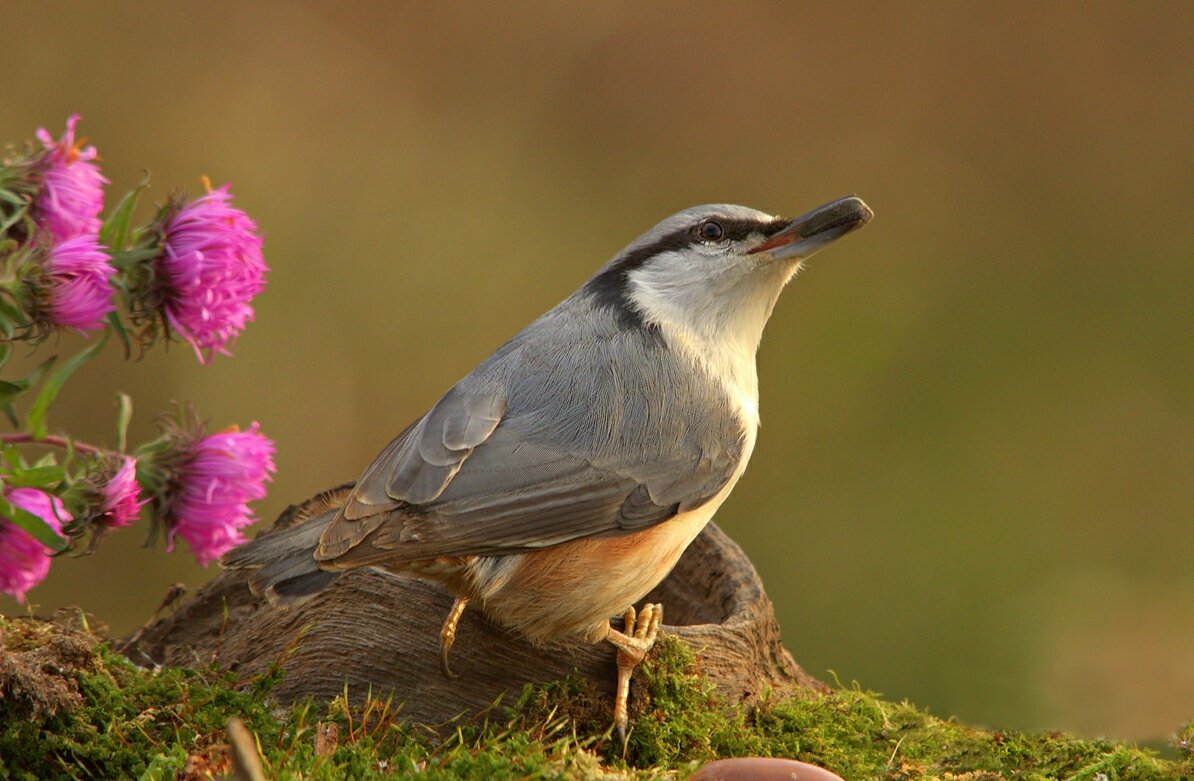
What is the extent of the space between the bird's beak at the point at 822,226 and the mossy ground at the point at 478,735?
A: 37.0 inches

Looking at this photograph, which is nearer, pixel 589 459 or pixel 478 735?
pixel 478 735

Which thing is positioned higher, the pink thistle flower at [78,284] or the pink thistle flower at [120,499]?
the pink thistle flower at [78,284]

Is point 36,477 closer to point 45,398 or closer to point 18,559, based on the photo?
point 45,398

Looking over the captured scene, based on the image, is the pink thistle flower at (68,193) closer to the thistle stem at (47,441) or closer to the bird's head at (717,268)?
the thistle stem at (47,441)

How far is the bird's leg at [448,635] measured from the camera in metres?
2.66

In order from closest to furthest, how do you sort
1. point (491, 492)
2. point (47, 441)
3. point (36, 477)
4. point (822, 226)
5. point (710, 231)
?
point (36, 477) → point (47, 441) → point (491, 492) → point (822, 226) → point (710, 231)

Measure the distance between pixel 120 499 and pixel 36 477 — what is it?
0.15 metres

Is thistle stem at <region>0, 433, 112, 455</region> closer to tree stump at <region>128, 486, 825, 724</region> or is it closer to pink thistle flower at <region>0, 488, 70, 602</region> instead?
pink thistle flower at <region>0, 488, 70, 602</region>

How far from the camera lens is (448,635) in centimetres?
267

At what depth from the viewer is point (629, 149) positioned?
5.86 metres

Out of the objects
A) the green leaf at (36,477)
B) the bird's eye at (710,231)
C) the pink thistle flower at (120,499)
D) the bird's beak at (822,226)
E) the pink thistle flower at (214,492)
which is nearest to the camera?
the green leaf at (36,477)

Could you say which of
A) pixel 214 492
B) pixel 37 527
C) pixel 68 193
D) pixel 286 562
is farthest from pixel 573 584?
pixel 68 193

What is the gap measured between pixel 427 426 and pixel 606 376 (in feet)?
1.27

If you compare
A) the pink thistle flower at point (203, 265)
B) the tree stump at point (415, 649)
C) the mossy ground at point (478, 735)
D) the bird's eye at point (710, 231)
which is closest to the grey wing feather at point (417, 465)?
the tree stump at point (415, 649)
